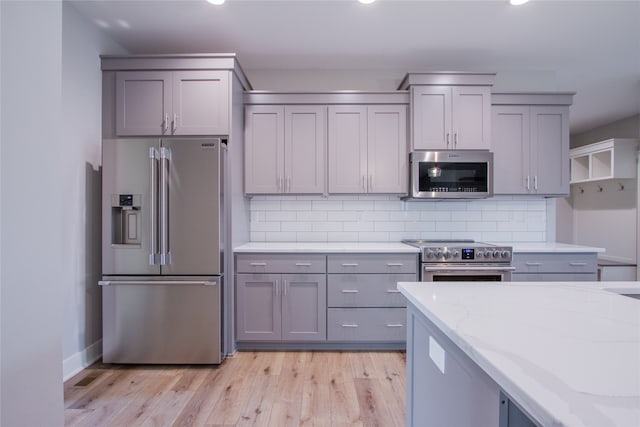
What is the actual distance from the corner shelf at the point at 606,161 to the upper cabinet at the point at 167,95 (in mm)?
5158

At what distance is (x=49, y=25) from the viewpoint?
1.16 m

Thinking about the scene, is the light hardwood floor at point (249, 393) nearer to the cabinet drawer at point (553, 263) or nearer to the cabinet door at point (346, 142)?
the cabinet drawer at point (553, 263)

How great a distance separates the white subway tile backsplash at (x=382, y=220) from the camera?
3371 mm

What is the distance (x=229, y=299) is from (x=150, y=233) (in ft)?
2.68

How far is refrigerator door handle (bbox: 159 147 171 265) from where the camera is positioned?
2.43m

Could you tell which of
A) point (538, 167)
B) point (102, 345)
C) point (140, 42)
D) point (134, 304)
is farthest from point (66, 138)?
point (538, 167)

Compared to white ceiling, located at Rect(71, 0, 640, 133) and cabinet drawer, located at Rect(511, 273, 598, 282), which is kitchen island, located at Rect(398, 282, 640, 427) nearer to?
cabinet drawer, located at Rect(511, 273, 598, 282)

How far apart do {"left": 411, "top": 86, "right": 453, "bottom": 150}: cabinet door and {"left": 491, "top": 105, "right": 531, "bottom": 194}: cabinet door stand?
526 mm

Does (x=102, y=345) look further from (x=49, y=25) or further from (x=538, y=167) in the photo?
(x=538, y=167)

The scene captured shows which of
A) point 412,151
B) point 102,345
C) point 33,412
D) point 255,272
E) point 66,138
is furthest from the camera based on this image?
point 412,151

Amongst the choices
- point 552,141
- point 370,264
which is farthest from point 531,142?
point 370,264

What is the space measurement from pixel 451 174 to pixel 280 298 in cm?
194

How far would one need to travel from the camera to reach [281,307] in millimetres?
2766

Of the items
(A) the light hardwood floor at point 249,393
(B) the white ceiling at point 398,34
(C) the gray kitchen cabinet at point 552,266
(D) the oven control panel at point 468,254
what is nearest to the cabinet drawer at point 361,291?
(D) the oven control panel at point 468,254
